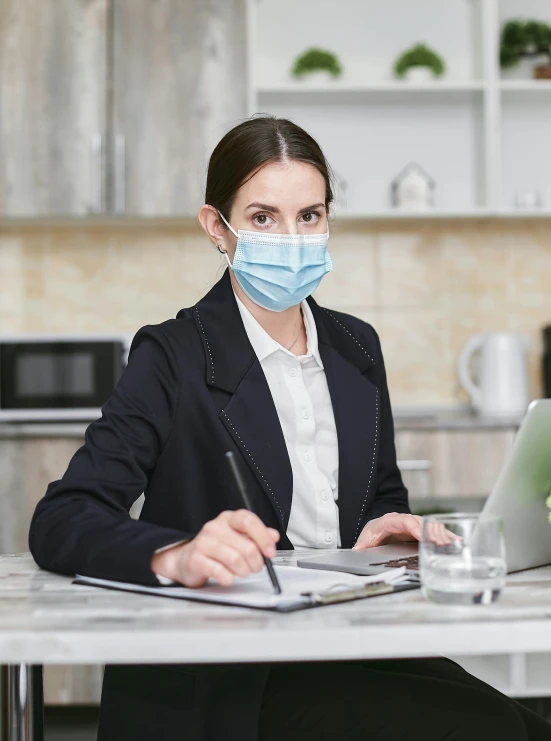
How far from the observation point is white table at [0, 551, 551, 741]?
0.73 meters

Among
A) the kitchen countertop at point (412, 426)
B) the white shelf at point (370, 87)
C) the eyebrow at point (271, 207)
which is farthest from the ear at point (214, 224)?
the white shelf at point (370, 87)

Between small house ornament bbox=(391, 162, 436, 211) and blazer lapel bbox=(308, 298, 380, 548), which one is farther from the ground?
small house ornament bbox=(391, 162, 436, 211)

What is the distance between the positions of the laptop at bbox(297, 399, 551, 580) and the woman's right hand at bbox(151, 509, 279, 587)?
160mm

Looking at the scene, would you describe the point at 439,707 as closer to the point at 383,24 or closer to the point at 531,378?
the point at 531,378

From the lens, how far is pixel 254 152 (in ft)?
4.66

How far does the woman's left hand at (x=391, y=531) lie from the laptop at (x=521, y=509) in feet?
0.24

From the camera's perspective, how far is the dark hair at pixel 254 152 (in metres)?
1.42

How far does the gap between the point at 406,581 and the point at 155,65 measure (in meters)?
2.31

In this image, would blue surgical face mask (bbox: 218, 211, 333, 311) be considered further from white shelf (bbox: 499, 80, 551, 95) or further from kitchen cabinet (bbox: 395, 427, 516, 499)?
white shelf (bbox: 499, 80, 551, 95)

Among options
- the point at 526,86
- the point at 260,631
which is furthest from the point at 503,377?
the point at 260,631

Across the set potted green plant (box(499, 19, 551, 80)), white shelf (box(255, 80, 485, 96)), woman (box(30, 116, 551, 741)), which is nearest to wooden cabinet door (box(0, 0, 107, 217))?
white shelf (box(255, 80, 485, 96))

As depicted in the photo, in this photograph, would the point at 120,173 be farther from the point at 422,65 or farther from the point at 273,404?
the point at 273,404

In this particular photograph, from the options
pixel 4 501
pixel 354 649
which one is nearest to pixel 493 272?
pixel 4 501

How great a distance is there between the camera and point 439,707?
99cm
